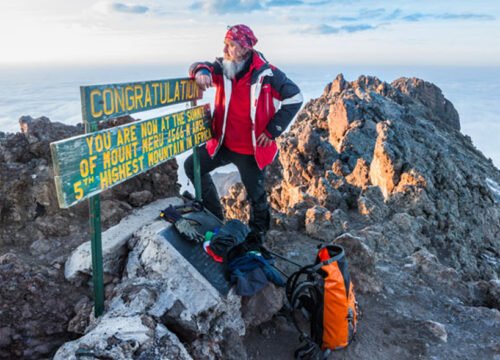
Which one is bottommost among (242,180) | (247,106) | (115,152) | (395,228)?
(395,228)

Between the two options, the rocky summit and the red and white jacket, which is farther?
the red and white jacket

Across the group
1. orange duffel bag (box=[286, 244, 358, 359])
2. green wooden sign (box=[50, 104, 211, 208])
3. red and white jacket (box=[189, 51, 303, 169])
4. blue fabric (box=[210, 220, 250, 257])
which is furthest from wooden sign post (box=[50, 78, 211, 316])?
orange duffel bag (box=[286, 244, 358, 359])

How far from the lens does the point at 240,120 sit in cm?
584

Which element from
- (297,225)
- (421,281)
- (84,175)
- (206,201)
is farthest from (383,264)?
(84,175)

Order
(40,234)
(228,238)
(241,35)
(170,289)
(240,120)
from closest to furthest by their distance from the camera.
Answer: (170,289)
(228,238)
(241,35)
(240,120)
(40,234)

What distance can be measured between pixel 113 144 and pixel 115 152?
0.09 m

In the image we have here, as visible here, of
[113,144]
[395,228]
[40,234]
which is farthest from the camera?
[395,228]

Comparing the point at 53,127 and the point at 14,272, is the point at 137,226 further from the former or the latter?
the point at 53,127

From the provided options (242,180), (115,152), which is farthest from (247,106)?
(115,152)

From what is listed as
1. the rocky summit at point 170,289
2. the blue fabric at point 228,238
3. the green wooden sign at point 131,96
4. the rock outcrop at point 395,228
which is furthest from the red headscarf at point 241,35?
the rock outcrop at point 395,228

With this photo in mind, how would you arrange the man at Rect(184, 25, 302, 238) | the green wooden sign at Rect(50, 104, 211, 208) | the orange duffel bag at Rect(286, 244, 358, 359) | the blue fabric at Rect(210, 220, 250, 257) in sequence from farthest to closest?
the man at Rect(184, 25, 302, 238) < the blue fabric at Rect(210, 220, 250, 257) < the orange duffel bag at Rect(286, 244, 358, 359) < the green wooden sign at Rect(50, 104, 211, 208)

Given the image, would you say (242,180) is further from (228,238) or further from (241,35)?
(241,35)

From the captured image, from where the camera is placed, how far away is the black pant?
608cm

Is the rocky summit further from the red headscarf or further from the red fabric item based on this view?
the red headscarf
